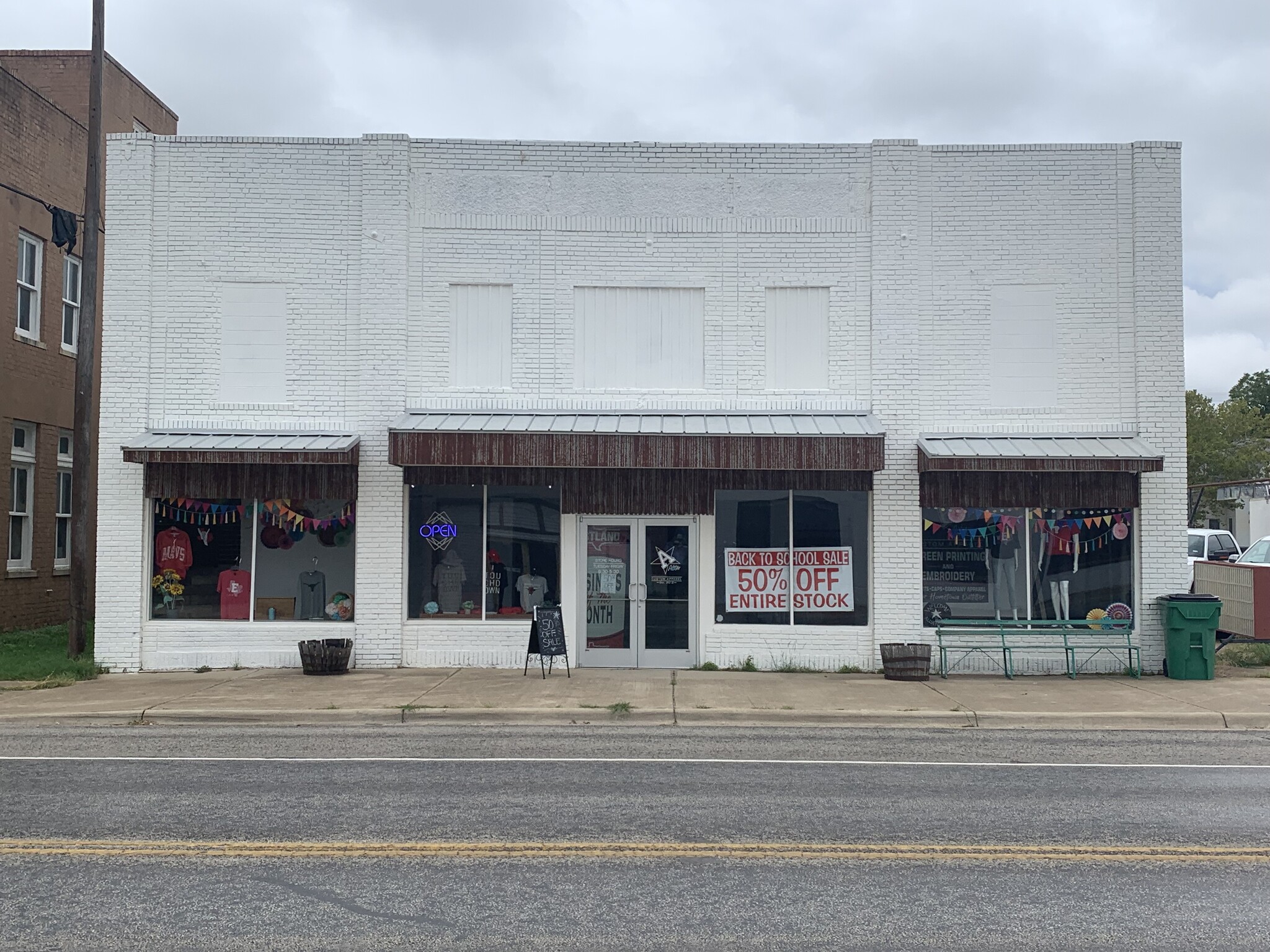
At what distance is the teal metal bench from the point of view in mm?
15531

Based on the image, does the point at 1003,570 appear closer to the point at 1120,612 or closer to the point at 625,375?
the point at 1120,612

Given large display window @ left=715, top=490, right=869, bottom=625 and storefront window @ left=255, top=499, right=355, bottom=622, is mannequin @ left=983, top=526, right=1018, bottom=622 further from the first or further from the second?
storefront window @ left=255, top=499, right=355, bottom=622

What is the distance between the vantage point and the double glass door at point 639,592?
15984mm

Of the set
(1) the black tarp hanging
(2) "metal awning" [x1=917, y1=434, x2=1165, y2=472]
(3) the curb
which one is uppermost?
(1) the black tarp hanging

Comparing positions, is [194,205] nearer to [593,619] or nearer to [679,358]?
[679,358]

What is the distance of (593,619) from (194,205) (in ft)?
27.8

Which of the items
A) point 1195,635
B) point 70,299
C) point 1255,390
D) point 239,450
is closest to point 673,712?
point 239,450

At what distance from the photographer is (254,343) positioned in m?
16.1

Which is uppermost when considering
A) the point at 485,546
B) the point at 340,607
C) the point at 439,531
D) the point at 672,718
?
the point at 439,531

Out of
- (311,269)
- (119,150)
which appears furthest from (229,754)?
(119,150)

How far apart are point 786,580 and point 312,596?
6.99 meters

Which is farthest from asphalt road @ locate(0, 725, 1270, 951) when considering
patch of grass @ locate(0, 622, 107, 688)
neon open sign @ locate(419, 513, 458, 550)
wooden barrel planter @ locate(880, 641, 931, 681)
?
neon open sign @ locate(419, 513, 458, 550)

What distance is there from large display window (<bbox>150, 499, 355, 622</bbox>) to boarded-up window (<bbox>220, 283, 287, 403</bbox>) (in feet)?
5.29

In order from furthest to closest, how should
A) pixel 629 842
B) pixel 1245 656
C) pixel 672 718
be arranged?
pixel 1245 656, pixel 672 718, pixel 629 842
